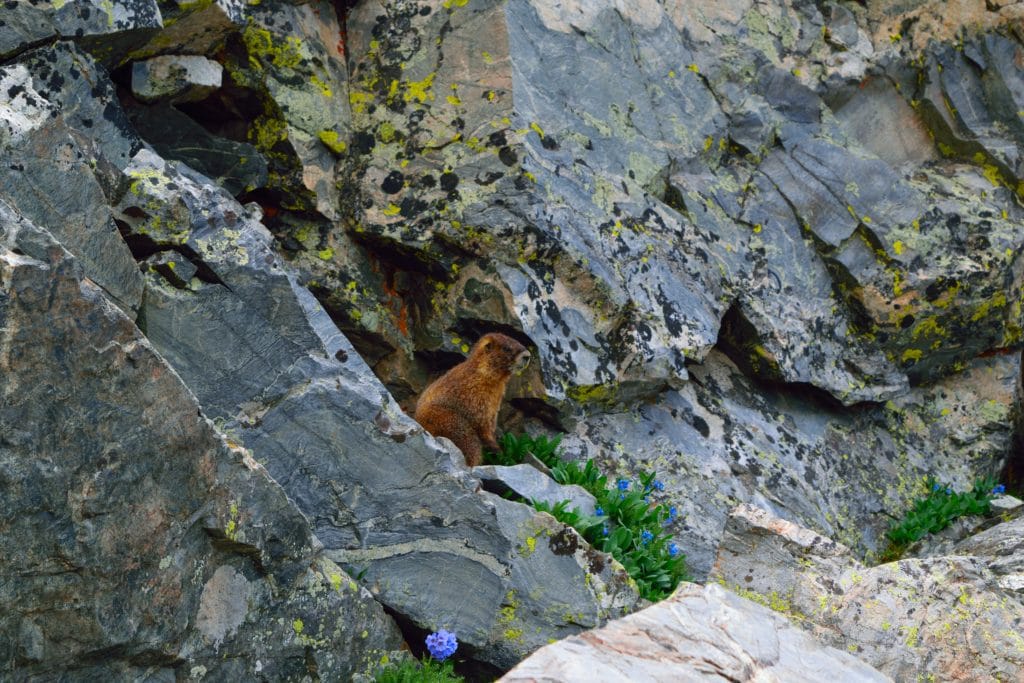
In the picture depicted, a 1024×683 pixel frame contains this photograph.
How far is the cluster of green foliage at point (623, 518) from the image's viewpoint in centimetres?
782

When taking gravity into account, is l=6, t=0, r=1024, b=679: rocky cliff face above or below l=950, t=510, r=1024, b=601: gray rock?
above

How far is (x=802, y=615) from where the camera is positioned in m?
6.93

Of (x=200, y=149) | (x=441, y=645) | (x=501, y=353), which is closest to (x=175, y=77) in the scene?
(x=200, y=149)

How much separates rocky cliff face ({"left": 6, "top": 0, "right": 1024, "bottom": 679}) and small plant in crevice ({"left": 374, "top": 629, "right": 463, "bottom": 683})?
17 cm

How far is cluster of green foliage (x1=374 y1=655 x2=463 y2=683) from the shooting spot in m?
5.69

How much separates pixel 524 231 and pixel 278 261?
95.5 inches

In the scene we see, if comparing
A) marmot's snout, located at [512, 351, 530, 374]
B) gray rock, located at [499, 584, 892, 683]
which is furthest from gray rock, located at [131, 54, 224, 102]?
gray rock, located at [499, 584, 892, 683]

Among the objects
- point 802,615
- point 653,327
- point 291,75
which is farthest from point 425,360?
point 802,615

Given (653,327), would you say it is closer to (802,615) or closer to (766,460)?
(766,460)

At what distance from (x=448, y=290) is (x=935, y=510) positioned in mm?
5452

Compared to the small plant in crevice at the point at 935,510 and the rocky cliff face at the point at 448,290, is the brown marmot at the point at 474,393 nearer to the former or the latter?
the rocky cliff face at the point at 448,290

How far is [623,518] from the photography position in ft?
27.5

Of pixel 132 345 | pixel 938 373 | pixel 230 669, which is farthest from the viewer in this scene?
pixel 938 373

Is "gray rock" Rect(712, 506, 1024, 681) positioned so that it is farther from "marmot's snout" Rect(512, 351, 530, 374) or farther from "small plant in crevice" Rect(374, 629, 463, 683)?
"small plant in crevice" Rect(374, 629, 463, 683)
